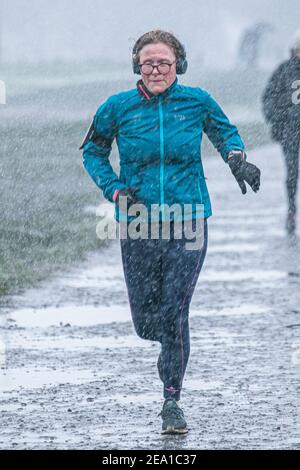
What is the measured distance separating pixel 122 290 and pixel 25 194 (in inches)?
261

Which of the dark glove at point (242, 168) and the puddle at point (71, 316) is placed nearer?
the dark glove at point (242, 168)

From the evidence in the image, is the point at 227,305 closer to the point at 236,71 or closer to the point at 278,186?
the point at 278,186

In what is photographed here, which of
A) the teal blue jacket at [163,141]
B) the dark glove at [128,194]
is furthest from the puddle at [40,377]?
the dark glove at [128,194]

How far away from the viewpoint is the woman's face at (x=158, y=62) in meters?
7.59

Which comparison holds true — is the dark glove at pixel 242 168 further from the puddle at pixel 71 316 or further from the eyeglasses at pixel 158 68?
the puddle at pixel 71 316

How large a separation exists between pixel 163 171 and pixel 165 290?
540 mm

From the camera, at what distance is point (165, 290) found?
773 cm

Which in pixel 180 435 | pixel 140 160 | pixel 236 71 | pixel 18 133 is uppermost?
pixel 236 71

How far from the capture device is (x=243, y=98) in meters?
38.3

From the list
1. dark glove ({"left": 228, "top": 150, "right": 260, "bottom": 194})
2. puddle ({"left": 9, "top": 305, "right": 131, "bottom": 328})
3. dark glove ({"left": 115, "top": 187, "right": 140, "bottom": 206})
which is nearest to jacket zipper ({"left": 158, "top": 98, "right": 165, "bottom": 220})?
dark glove ({"left": 115, "top": 187, "right": 140, "bottom": 206})

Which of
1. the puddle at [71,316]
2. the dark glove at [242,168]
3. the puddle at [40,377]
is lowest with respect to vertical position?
the puddle at [40,377]

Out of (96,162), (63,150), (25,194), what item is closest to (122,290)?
(96,162)

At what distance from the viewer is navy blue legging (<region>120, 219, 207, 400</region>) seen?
7691mm

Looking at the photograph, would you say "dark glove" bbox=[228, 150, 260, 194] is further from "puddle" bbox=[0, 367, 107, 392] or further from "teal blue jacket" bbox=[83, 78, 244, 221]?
"puddle" bbox=[0, 367, 107, 392]
